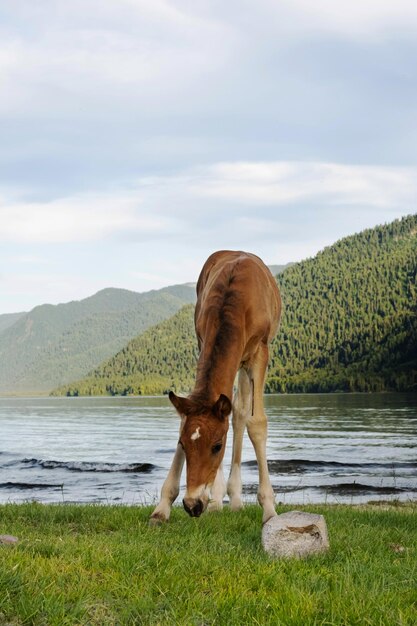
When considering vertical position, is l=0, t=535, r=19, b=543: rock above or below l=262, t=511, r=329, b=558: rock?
above

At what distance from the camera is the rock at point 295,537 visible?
8.36 m

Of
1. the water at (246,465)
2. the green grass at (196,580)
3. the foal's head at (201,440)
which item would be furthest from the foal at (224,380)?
the water at (246,465)

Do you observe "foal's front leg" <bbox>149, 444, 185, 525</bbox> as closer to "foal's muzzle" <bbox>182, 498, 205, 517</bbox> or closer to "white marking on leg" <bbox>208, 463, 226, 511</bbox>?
"white marking on leg" <bbox>208, 463, 226, 511</bbox>

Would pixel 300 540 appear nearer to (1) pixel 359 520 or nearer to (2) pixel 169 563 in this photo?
(2) pixel 169 563

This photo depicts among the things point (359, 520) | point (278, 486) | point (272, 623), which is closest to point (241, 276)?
point (359, 520)

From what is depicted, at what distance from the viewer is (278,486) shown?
28406mm

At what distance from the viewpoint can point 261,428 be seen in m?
11.2

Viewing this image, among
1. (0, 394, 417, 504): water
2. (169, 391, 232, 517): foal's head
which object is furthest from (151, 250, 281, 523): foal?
(0, 394, 417, 504): water

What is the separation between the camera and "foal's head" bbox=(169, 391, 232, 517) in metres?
8.23

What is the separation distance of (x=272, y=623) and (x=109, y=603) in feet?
4.21

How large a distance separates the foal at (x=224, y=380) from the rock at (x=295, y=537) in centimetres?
86

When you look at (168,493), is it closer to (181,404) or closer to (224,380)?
(224,380)

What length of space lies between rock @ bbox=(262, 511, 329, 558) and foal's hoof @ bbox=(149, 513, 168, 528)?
79.3 inches

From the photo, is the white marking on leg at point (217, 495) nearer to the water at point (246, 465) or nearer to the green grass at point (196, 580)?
the green grass at point (196, 580)
